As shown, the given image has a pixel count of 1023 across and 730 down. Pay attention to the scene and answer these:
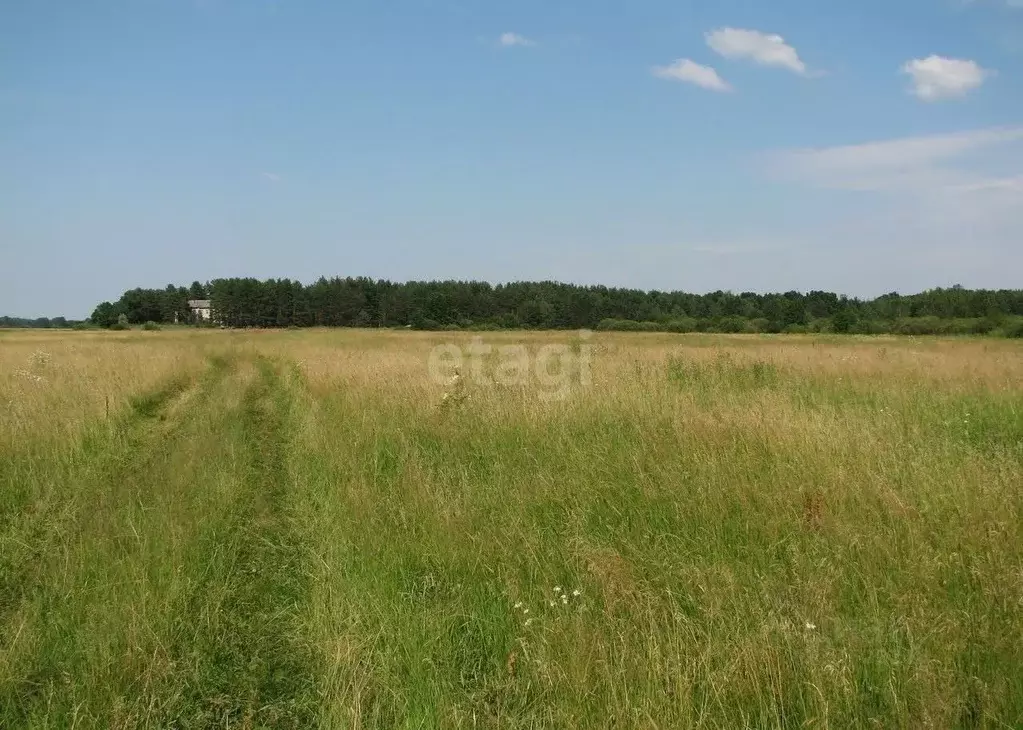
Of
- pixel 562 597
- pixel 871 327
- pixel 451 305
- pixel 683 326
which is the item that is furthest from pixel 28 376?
pixel 451 305

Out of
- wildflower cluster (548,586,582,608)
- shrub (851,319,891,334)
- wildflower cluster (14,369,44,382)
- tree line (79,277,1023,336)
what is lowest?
wildflower cluster (548,586,582,608)

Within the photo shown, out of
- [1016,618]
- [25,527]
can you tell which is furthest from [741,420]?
[25,527]

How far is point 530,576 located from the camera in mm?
4027

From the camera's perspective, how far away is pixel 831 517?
4.35 m

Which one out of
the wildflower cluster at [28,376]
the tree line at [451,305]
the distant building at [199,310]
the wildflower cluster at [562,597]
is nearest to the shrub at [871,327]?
the tree line at [451,305]

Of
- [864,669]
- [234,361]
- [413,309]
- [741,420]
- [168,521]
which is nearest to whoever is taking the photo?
[864,669]

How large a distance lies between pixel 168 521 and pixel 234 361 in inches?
868

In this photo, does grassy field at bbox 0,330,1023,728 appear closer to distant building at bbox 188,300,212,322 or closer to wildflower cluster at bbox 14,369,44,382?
wildflower cluster at bbox 14,369,44,382

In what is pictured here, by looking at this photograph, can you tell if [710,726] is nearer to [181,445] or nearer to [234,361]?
[181,445]

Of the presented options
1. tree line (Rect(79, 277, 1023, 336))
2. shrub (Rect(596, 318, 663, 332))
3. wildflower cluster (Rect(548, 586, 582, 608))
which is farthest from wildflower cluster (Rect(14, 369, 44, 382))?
tree line (Rect(79, 277, 1023, 336))

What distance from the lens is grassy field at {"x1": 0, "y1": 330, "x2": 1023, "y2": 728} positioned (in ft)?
9.22

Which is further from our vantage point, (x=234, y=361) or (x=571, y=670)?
(x=234, y=361)

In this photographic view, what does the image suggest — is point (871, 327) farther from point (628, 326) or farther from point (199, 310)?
point (199, 310)

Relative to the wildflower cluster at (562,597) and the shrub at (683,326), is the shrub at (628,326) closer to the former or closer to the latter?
the shrub at (683,326)
